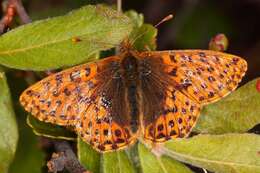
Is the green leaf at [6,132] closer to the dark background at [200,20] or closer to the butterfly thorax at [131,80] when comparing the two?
the butterfly thorax at [131,80]

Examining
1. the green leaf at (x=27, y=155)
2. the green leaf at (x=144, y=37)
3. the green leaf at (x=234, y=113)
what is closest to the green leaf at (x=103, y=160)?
the green leaf at (x=234, y=113)

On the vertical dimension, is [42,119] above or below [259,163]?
above

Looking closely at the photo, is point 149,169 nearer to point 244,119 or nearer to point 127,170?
point 127,170

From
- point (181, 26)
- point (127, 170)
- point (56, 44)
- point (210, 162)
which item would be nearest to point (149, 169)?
point (127, 170)

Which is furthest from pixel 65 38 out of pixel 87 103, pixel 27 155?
pixel 27 155

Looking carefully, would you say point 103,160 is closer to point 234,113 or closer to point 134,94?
point 134,94

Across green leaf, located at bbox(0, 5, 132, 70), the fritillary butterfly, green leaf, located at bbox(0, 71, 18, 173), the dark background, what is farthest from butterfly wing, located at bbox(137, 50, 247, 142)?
the dark background

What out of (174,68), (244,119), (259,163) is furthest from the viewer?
(174,68)

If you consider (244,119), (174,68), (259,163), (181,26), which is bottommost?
(259,163)
